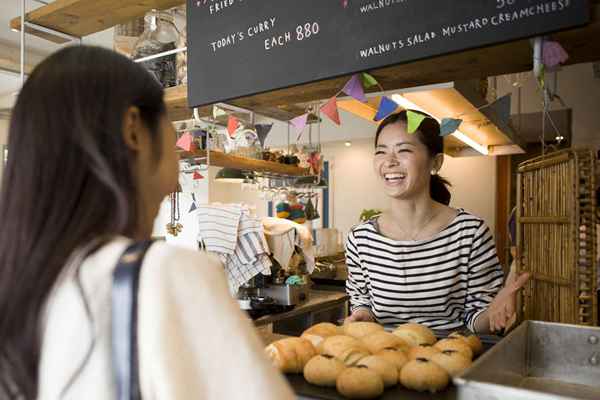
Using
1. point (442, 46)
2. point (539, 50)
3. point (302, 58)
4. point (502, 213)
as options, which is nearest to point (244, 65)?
point (302, 58)

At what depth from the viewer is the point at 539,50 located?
1.12m

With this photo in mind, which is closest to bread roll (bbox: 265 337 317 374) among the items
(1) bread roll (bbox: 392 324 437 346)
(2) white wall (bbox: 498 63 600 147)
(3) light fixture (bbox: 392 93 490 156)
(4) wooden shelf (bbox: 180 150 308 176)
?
(1) bread roll (bbox: 392 324 437 346)

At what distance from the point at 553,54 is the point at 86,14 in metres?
1.71

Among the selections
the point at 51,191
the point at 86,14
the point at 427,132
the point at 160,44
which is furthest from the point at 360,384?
the point at 86,14

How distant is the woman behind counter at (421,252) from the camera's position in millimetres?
1674

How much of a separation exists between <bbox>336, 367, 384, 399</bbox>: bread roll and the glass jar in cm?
148

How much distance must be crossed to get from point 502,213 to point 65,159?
6.56 meters

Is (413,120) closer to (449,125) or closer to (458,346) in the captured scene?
(449,125)

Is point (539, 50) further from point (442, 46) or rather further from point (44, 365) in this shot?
point (44, 365)

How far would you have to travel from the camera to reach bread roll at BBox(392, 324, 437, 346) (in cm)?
119

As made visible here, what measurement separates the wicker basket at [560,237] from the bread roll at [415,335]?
0.42m

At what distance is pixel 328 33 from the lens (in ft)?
4.45

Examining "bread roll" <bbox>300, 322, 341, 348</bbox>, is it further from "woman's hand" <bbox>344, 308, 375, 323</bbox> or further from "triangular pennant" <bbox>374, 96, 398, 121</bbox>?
"triangular pennant" <bbox>374, 96, 398, 121</bbox>

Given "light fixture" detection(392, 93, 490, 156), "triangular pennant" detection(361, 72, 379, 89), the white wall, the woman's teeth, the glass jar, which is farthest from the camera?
the white wall
